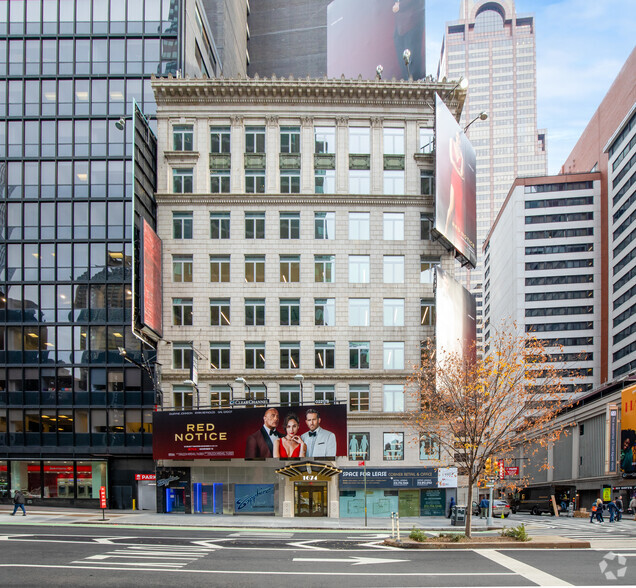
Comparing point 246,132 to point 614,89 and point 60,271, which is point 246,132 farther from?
point 614,89

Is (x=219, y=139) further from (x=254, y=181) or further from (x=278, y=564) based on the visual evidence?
(x=278, y=564)

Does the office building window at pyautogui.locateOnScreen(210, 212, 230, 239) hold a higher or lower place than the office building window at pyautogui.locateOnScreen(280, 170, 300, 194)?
lower

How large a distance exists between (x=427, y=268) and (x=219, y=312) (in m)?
15.1

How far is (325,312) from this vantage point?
4862cm

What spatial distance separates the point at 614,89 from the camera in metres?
120

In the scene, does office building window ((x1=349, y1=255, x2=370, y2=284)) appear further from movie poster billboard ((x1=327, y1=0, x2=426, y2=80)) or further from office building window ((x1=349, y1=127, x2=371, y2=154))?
movie poster billboard ((x1=327, y1=0, x2=426, y2=80))

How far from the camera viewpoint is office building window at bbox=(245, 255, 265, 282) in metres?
48.8

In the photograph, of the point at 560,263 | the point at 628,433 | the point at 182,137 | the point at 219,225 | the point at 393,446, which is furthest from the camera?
the point at 560,263

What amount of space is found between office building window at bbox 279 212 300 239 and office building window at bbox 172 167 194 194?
277 inches

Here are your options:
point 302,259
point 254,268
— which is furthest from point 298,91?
point 254,268

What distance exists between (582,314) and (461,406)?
107397 millimetres

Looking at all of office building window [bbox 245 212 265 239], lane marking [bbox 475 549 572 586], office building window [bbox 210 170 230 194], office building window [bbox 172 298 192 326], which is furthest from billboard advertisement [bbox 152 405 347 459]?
lane marking [bbox 475 549 572 586]


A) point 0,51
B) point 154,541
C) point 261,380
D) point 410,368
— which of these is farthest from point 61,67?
point 154,541

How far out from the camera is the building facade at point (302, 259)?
47000 mm
